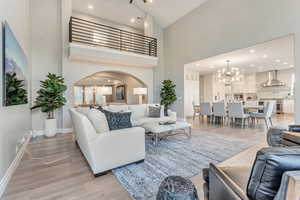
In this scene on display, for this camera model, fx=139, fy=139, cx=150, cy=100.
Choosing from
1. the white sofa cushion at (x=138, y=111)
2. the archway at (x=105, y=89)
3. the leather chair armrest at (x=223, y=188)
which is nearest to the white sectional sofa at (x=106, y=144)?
the leather chair armrest at (x=223, y=188)

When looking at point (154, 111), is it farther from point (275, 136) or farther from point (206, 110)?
point (275, 136)

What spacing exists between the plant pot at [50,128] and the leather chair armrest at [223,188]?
4.44 meters

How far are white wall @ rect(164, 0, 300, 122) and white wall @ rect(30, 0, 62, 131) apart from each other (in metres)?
4.61

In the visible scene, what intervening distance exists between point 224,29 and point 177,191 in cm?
531

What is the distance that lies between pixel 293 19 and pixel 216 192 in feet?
14.8

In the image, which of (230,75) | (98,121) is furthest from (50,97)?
(230,75)

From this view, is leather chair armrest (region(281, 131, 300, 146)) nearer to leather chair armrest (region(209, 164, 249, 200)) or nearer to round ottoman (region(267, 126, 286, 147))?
round ottoman (region(267, 126, 286, 147))

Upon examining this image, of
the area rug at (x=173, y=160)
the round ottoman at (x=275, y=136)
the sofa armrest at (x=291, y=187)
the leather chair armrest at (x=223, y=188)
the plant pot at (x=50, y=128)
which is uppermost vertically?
the sofa armrest at (x=291, y=187)

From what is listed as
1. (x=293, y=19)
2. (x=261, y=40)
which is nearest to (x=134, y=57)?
(x=261, y=40)

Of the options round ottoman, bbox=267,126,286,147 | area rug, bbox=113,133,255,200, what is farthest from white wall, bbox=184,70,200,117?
round ottoman, bbox=267,126,286,147

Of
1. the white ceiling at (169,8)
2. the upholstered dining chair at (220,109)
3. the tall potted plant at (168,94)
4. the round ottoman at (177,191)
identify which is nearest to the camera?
the round ottoman at (177,191)

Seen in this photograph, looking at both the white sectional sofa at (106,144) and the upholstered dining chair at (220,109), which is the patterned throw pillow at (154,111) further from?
the upholstered dining chair at (220,109)

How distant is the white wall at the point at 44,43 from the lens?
168 inches

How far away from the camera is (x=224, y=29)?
15.1 feet
